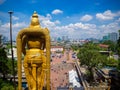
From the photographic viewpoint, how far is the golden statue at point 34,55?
9500 mm

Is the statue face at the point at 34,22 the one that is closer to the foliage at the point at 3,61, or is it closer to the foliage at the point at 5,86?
the foliage at the point at 5,86

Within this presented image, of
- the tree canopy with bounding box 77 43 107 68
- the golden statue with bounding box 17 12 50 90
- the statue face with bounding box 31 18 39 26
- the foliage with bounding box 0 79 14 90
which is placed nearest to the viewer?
the golden statue with bounding box 17 12 50 90

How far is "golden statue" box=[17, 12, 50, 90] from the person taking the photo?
9500mm

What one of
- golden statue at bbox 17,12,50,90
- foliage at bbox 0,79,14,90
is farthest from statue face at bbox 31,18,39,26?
foliage at bbox 0,79,14,90

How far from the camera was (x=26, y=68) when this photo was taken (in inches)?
381

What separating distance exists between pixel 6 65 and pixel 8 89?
5.34m

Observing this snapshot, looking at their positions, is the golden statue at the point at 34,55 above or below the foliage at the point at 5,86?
above

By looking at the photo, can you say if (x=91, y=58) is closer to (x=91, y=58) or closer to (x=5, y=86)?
(x=91, y=58)

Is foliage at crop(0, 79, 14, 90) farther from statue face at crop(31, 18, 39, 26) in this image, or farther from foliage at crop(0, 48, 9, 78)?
statue face at crop(31, 18, 39, 26)

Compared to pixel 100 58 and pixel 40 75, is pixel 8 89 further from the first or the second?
pixel 100 58

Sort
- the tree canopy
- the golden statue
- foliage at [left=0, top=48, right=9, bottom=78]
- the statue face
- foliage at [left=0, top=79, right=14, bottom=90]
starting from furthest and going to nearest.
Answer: the tree canopy → foliage at [left=0, top=48, right=9, bottom=78] → foliage at [left=0, top=79, right=14, bottom=90] → the statue face → the golden statue

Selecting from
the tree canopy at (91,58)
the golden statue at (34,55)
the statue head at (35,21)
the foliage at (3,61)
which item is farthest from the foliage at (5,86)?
the tree canopy at (91,58)

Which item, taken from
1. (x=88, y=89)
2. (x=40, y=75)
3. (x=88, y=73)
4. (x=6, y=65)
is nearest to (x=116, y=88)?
(x=88, y=89)

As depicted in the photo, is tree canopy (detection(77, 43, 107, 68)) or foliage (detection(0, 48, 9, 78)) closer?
foliage (detection(0, 48, 9, 78))
